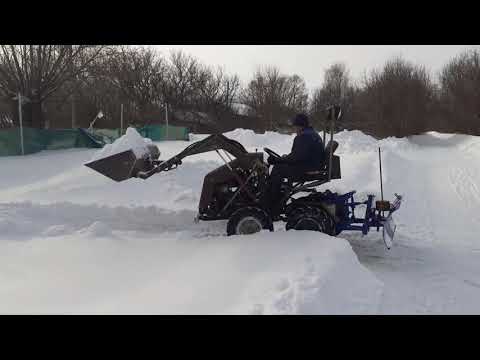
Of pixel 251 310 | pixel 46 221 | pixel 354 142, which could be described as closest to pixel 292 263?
pixel 251 310

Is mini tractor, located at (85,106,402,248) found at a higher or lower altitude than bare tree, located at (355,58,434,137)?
lower

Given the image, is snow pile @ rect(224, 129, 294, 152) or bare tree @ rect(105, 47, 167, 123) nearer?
snow pile @ rect(224, 129, 294, 152)

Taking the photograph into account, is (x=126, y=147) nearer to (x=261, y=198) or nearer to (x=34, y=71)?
(x=261, y=198)

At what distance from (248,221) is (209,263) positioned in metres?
1.36

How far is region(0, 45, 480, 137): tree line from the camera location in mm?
22609

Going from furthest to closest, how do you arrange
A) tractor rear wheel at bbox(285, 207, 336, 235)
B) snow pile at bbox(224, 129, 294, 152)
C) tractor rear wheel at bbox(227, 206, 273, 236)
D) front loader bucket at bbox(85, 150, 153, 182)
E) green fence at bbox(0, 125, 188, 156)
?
snow pile at bbox(224, 129, 294, 152) < green fence at bbox(0, 125, 188, 156) < front loader bucket at bbox(85, 150, 153, 182) < tractor rear wheel at bbox(227, 206, 273, 236) < tractor rear wheel at bbox(285, 207, 336, 235)

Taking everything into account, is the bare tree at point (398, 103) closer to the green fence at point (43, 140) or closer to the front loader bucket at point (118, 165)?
the green fence at point (43, 140)

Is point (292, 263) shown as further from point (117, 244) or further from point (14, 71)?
point (14, 71)

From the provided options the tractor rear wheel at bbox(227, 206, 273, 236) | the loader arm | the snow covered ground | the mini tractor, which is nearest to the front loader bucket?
the mini tractor

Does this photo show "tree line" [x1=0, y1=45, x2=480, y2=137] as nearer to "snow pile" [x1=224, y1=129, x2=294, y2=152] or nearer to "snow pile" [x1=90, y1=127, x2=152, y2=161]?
"snow pile" [x1=224, y1=129, x2=294, y2=152]

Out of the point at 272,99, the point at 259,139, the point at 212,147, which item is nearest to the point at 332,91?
the point at 272,99

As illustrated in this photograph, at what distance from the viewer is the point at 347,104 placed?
151 feet

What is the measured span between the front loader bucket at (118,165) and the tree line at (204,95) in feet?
58.0

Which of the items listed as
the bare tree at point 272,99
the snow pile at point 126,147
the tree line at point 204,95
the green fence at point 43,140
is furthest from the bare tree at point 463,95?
the snow pile at point 126,147
